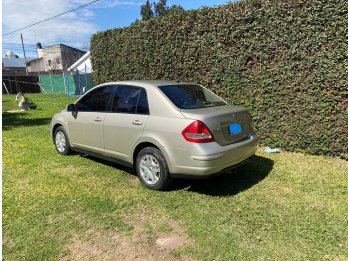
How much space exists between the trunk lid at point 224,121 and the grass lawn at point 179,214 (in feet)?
2.60

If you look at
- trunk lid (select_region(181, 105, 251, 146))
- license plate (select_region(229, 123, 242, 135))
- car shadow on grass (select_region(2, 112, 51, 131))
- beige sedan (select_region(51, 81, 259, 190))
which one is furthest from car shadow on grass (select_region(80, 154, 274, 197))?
car shadow on grass (select_region(2, 112, 51, 131))

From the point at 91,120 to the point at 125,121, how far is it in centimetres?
93

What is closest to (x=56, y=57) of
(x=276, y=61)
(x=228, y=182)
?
(x=276, y=61)

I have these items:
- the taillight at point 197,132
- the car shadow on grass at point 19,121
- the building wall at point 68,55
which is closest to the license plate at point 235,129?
the taillight at point 197,132

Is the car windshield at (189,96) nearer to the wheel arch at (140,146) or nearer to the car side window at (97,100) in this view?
the wheel arch at (140,146)

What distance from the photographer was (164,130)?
4.54 m

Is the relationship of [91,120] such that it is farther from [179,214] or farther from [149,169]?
[179,214]

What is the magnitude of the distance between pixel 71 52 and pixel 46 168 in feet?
167

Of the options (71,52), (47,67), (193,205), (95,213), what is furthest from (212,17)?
(47,67)

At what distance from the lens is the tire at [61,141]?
260 inches

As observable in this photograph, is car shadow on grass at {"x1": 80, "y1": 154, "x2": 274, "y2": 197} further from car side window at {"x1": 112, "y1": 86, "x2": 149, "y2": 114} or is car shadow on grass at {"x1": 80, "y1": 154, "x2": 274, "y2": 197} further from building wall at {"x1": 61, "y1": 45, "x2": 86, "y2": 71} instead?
building wall at {"x1": 61, "y1": 45, "x2": 86, "y2": 71}

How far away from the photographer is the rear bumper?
13.9ft

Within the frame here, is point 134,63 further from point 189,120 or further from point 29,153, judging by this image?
point 189,120

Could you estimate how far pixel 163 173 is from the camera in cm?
460
